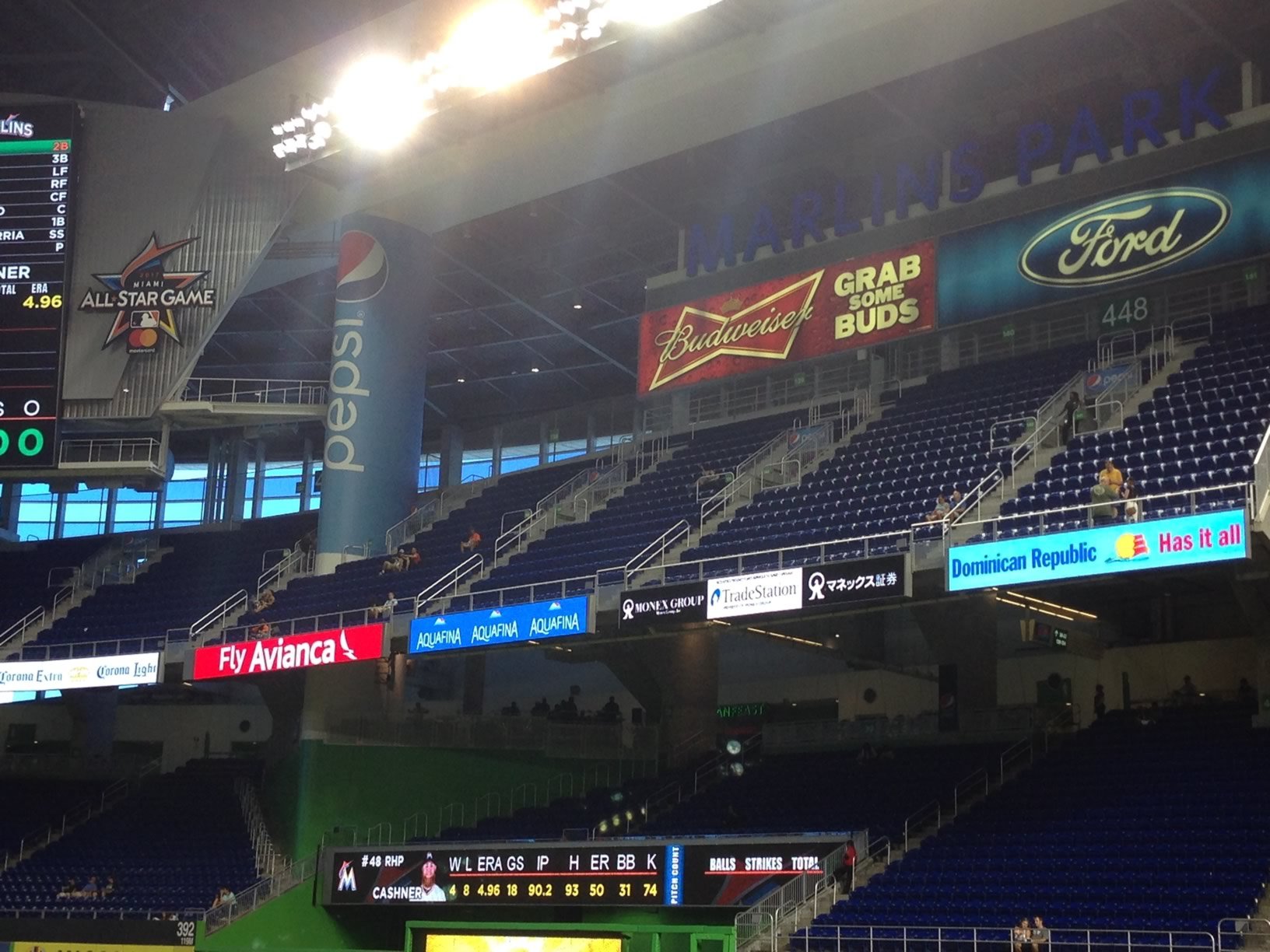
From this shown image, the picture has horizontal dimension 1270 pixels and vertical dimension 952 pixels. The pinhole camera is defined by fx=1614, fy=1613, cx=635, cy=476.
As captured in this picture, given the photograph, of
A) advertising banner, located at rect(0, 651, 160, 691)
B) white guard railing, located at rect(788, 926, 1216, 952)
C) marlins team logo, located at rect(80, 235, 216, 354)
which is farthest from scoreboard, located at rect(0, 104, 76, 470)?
white guard railing, located at rect(788, 926, 1216, 952)

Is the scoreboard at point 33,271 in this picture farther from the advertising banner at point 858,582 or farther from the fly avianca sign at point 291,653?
the advertising banner at point 858,582

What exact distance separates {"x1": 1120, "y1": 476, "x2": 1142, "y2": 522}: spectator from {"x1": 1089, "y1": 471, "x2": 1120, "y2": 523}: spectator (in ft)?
0.38

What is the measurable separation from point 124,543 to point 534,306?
1083cm

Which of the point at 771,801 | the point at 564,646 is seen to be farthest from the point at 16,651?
the point at 771,801

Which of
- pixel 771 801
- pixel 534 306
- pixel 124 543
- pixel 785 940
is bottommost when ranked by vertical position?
pixel 785 940

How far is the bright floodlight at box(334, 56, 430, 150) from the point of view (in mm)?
27859

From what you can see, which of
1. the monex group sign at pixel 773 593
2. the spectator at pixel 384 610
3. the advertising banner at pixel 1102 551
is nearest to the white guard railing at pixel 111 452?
the spectator at pixel 384 610

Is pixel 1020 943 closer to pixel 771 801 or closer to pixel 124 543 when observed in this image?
pixel 771 801

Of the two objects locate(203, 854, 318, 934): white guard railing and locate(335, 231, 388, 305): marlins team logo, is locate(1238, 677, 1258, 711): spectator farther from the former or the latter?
locate(335, 231, 388, 305): marlins team logo

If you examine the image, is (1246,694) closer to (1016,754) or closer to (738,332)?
(1016,754)

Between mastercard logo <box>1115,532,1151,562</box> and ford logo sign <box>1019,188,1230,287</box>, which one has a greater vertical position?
ford logo sign <box>1019,188,1230,287</box>

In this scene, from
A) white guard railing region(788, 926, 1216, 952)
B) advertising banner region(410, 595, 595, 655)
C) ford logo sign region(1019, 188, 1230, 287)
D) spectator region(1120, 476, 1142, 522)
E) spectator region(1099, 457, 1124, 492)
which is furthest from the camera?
ford logo sign region(1019, 188, 1230, 287)

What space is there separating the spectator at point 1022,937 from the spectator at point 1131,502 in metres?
4.89

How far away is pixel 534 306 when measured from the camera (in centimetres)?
3584
